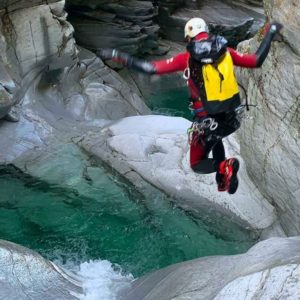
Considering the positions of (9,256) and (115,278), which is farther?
(115,278)

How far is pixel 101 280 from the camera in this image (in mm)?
7164

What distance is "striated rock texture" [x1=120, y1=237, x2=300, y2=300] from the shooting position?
4.56 metres

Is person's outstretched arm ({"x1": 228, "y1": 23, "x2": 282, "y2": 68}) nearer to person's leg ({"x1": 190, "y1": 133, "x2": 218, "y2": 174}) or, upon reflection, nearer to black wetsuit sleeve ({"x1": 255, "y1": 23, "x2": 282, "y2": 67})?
black wetsuit sleeve ({"x1": 255, "y1": 23, "x2": 282, "y2": 67})

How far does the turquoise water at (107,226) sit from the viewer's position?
28.9 feet

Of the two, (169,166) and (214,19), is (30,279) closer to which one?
(169,166)

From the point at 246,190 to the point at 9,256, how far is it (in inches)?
A: 168

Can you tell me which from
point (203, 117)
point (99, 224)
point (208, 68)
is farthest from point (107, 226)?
point (208, 68)

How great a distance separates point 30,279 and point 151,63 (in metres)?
2.99

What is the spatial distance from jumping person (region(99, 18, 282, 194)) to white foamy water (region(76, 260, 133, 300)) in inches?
91.3

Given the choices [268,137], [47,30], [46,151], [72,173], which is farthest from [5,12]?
[268,137]

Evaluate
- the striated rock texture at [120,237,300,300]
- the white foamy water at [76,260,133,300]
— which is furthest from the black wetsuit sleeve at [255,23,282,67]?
the white foamy water at [76,260,133,300]

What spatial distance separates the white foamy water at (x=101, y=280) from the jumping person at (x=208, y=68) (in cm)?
232

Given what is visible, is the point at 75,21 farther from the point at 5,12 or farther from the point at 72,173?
the point at 72,173

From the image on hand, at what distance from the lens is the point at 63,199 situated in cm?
985
